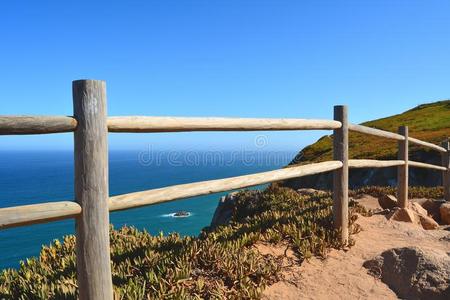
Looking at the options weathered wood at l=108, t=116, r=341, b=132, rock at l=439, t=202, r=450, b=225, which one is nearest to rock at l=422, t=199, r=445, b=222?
rock at l=439, t=202, r=450, b=225

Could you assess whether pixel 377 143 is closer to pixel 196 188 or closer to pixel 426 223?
pixel 426 223

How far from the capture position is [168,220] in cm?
6894

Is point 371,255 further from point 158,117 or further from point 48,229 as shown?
point 48,229

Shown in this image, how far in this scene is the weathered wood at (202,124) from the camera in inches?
121

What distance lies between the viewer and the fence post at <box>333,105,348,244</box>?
555 cm

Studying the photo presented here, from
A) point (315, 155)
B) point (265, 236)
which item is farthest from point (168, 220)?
point (265, 236)

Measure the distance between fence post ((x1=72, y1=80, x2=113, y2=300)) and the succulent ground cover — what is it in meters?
0.55

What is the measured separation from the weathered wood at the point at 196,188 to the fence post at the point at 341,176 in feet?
1.40

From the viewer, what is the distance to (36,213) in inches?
101

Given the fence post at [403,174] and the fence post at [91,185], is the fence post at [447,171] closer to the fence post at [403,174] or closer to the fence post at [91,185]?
the fence post at [403,174]

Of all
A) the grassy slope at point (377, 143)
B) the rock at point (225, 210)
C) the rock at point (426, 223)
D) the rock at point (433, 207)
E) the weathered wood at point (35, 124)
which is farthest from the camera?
the grassy slope at point (377, 143)

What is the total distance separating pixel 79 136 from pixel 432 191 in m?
13.4

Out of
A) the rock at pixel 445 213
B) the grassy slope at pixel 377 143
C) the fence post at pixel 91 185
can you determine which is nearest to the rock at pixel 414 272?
the fence post at pixel 91 185

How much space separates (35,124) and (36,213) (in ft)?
1.87
